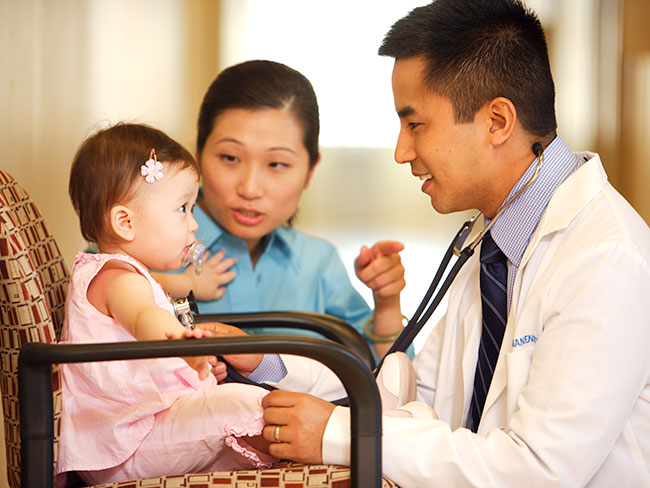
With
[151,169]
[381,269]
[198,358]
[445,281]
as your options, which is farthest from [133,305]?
[381,269]

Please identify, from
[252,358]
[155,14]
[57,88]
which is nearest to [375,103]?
[155,14]

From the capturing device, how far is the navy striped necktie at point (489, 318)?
1.42 metres

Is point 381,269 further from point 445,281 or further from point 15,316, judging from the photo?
point 15,316

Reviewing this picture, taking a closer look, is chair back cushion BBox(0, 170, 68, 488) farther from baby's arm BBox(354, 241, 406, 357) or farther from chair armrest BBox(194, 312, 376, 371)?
baby's arm BBox(354, 241, 406, 357)

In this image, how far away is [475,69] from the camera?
1.43 metres

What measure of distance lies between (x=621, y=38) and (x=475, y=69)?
253cm

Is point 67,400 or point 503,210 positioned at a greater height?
point 503,210

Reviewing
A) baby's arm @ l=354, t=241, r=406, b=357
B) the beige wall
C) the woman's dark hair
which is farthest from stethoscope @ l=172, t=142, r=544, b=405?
the beige wall

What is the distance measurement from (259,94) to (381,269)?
1.77ft

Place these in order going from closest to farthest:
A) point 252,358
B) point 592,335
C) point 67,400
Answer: point 592,335 < point 67,400 < point 252,358

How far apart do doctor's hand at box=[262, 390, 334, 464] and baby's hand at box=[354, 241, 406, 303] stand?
2.28ft

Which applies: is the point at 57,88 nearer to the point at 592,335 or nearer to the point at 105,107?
the point at 105,107

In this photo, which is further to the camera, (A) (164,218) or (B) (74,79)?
(B) (74,79)

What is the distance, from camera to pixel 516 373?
1.25 meters
